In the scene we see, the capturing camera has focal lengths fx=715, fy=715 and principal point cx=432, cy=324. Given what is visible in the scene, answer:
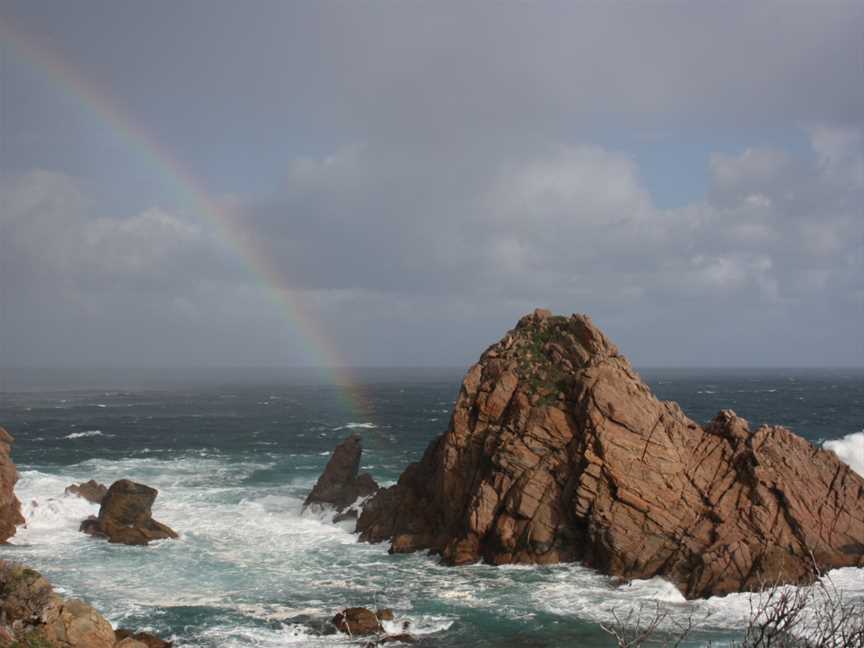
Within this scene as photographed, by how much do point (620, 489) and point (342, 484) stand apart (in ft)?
80.6

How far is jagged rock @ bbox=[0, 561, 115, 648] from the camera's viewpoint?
23553mm

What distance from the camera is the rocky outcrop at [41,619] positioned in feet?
77.0

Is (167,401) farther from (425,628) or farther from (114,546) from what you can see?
(425,628)

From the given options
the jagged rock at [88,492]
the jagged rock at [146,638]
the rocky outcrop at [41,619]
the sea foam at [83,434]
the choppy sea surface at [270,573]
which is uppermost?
the rocky outcrop at [41,619]

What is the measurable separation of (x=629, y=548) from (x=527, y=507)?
6.09 metres

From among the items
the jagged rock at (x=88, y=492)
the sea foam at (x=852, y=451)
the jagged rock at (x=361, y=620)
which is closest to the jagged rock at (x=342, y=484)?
the jagged rock at (x=88, y=492)

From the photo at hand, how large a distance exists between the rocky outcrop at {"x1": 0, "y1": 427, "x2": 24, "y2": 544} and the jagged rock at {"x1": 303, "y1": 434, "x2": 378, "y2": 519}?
65.4ft

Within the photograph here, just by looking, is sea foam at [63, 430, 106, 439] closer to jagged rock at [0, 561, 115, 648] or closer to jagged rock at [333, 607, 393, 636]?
jagged rock at [333, 607, 393, 636]

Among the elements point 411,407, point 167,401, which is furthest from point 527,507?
point 167,401

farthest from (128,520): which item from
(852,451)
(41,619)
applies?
(852,451)

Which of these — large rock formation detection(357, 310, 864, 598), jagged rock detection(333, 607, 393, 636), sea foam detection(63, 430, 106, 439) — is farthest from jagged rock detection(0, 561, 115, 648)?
sea foam detection(63, 430, 106, 439)

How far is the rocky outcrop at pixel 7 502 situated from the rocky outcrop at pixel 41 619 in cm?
2563

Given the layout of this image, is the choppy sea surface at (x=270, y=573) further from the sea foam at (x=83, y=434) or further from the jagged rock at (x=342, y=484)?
the sea foam at (x=83, y=434)

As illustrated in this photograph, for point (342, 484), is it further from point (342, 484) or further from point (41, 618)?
point (41, 618)
